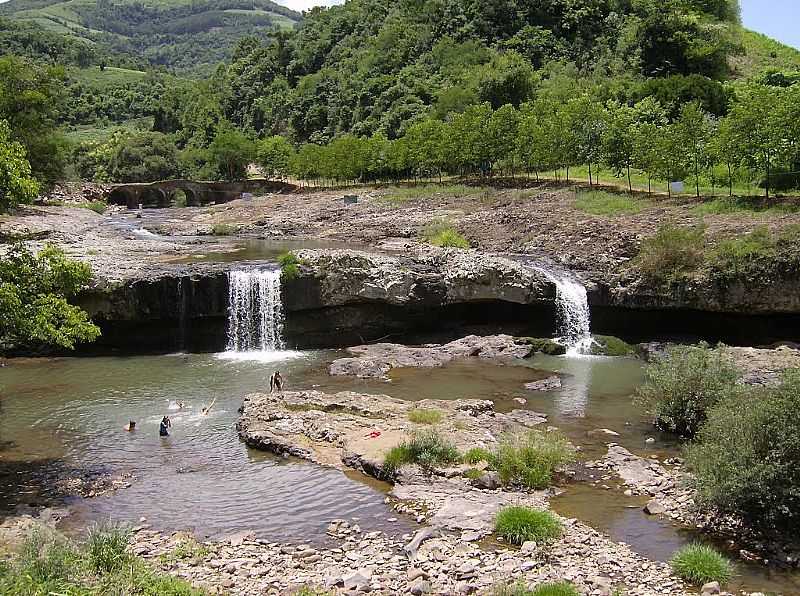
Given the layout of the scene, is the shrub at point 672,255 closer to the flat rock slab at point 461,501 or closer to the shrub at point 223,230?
the flat rock slab at point 461,501

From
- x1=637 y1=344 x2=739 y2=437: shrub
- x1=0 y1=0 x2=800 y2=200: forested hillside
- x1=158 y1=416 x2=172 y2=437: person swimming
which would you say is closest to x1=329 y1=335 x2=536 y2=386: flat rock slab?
x1=158 y1=416 x2=172 y2=437: person swimming

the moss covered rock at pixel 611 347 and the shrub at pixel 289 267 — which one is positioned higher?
the shrub at pixel 289 267

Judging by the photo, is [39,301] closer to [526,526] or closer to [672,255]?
[526,526]

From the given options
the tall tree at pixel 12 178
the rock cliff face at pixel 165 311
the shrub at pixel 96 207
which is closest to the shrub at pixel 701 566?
the tall tree at pixel 12 178

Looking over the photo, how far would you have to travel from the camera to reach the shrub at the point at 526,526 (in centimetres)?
1398

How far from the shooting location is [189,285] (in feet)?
105

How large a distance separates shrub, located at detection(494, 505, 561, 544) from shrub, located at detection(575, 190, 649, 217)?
29.5 meters

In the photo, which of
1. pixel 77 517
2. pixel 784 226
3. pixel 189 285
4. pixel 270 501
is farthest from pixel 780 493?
pixel 189 285

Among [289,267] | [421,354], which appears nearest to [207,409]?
[421,354]

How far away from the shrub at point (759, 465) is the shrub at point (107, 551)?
11406 mm

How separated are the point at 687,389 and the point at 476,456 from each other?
6.85m

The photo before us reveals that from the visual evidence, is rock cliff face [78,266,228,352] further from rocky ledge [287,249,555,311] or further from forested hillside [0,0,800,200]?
forested hillside [0,0,800,200]

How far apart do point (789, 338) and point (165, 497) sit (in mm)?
26601

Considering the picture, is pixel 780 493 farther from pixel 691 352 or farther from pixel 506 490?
pixel 691 352
